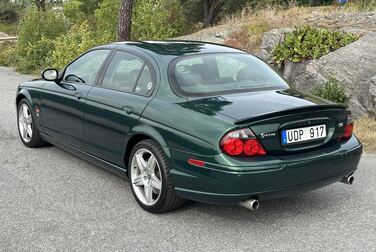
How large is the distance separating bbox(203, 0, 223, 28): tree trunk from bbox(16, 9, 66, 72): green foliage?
8.15 m

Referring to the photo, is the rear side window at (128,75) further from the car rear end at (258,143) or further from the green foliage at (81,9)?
the green foliage at (81,9)

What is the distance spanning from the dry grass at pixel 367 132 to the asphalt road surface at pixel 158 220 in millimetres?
1292

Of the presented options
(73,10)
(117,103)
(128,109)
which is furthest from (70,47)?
(73,10)

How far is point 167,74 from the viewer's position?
4.45 metres

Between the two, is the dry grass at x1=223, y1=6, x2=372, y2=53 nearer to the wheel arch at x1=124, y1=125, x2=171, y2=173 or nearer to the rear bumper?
the wheel arch at x1=124, y1=125, x2=171, y2=173

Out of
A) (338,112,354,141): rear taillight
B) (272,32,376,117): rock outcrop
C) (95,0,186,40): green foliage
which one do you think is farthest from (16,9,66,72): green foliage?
(338,112,354,141): rear taillight

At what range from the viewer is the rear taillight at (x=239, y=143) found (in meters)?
3.71

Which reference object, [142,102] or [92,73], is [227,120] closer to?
[142,102]

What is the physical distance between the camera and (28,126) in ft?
21.6

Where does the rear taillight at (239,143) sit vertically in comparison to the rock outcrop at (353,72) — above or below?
above

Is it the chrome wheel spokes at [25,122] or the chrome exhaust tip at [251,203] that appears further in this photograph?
the chrome wheel spokes at [25,122]

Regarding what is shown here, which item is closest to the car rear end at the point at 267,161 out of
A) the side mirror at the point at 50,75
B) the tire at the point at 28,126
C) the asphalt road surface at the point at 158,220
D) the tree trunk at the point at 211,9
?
the asphalt road surface at the point at 158,220

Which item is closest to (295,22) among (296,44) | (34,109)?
(296,44)

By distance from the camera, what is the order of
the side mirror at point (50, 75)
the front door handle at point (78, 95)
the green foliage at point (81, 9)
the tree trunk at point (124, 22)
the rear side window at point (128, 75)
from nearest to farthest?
1. the rear side window at point (128, 75)
2. the front door handle at point (78, 95)
3. the side mirror at point (50, 75)
4. the tree trunk at point (124, 22)
5. the green foliage at point (81, 9)
